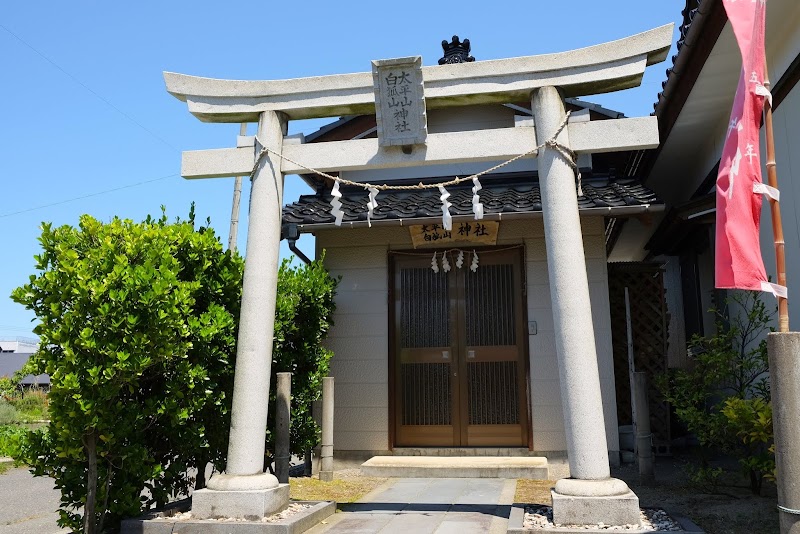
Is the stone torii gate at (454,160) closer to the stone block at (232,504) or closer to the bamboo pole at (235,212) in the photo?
the stone block at (232,504)

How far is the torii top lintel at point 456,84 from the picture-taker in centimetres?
595

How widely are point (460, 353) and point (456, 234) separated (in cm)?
183

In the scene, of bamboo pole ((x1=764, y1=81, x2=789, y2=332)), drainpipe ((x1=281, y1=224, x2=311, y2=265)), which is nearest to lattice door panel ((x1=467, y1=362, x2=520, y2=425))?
drainpipe ((x1=281, y1=224, x2=311, y2=265))

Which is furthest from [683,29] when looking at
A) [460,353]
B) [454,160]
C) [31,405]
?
[31,405]

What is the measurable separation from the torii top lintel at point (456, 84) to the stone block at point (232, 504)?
383cm

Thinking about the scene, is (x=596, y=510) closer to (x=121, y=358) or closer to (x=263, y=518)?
(x=263, y=518)

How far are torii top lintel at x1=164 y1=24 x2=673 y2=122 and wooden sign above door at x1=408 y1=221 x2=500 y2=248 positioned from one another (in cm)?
325

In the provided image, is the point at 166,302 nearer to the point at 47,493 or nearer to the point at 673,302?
the point at 47,493

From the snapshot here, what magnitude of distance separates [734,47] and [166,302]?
22.1ft

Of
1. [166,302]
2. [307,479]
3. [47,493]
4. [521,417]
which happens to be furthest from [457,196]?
[47,493]

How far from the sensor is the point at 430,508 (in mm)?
6641

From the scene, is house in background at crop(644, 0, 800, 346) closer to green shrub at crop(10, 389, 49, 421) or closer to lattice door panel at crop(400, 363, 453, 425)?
lattice door panel at crop(400, 363, 453, 425)

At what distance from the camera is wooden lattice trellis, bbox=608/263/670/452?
32.7 feet

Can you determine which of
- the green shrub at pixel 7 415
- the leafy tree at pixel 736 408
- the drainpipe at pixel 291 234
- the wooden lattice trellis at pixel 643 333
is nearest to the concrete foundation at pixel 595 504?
the leafy tree at pixel 736 408
